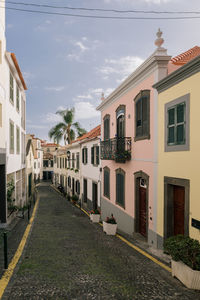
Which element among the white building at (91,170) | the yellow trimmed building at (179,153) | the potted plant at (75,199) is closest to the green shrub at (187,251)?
the yellow trimmed building at (179,153)

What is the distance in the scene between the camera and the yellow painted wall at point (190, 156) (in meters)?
6.23

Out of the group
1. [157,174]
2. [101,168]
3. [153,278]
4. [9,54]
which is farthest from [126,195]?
[9,54]

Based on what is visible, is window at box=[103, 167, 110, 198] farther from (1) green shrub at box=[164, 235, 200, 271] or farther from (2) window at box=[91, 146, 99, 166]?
(1) green shrub at box=[164, 235, 200, 271]

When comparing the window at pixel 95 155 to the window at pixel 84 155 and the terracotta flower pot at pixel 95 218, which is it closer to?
the window at pixel 84 155

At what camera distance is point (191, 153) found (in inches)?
255

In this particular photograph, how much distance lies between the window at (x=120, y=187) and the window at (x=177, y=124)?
481cm

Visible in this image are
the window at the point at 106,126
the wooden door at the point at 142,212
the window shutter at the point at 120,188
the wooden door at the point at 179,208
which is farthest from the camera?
the window at the point at 106,126

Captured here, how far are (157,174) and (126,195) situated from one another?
3.58 metres

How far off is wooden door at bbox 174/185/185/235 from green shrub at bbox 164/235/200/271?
171 centimetres

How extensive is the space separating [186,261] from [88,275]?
2.61 meters

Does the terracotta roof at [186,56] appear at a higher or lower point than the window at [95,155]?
higher

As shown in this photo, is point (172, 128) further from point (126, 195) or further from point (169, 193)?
point (126, 195)

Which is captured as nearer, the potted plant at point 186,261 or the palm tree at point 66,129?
the potted plant at point 186,261

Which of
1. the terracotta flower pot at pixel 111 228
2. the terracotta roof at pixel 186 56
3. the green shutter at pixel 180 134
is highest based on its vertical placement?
the terracotta roof at pixel 186 56
